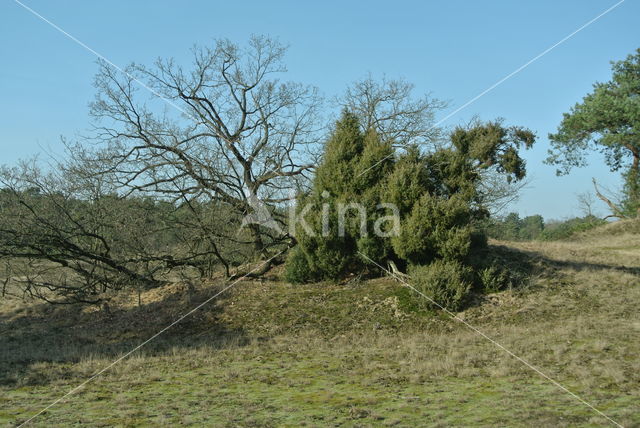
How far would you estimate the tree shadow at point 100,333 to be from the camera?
35.8ft

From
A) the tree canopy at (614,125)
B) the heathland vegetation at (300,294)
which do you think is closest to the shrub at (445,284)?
the heathland vegetation at (300,294)

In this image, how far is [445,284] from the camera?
1367 cm

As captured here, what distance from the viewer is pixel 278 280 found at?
1717cm

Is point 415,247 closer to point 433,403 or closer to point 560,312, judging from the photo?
point 560,312

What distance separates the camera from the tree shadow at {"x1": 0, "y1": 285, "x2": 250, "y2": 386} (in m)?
10.9

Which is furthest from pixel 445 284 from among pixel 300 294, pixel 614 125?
pixel 614 125

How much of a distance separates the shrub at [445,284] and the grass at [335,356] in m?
0.42

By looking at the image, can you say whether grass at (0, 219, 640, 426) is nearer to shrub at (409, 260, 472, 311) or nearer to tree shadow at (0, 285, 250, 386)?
tree shadow at (0, 285, 250, 386)

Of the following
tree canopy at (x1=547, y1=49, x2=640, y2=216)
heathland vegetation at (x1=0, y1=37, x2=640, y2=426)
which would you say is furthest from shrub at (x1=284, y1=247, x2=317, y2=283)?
tree canopy at (x1=547, y1=49, x2=640, y2=216)

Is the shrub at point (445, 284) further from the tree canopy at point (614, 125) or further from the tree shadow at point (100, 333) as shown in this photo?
the tree canopy at point (614, 125)

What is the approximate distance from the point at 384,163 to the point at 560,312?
6.17 metres

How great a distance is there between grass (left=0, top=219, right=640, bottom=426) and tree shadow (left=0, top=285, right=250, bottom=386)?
0.22 feet

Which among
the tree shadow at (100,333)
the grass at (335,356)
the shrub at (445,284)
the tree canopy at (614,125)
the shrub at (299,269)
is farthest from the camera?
the tree canopy at (614,125)

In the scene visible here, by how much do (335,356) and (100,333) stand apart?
693cm
